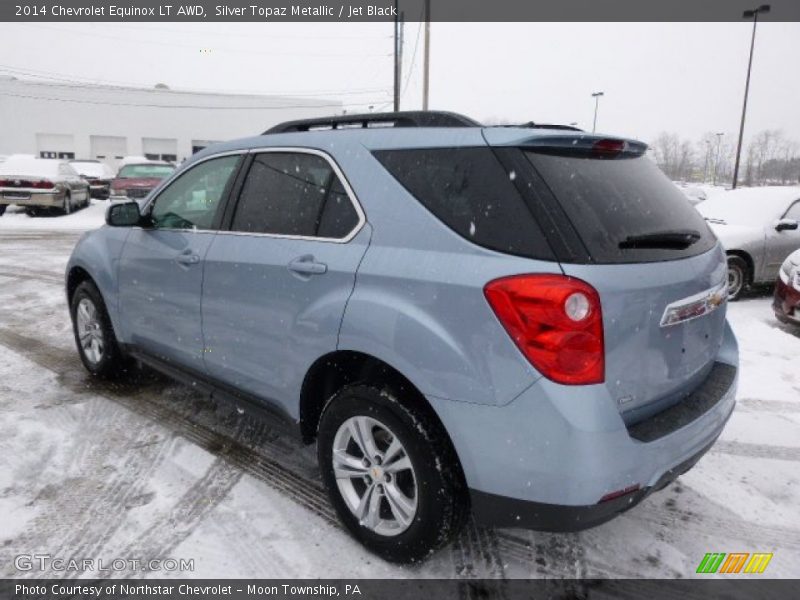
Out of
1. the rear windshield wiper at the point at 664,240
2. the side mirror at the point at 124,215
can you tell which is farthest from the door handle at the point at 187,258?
the rear windshield wiper at the point at 664,240

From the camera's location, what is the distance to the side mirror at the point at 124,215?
3.65 metres

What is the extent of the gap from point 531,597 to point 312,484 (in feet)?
4.16

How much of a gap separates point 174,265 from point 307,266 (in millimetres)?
1250

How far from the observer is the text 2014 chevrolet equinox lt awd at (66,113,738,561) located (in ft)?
6.35

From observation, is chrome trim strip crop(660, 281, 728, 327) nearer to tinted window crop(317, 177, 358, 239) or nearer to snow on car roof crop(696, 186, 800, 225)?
tinted window crop(317, 177, 358, 239)

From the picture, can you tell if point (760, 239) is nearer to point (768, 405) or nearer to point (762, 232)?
point (762, 232)

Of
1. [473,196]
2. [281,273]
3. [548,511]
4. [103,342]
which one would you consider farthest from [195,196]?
[548,511]

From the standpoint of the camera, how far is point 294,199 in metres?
2.82

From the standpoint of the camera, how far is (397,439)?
2.28 metres

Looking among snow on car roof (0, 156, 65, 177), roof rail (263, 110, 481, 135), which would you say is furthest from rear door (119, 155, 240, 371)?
snow on car roof (0, 156, 65, 177)

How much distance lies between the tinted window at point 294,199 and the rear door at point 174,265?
0.27 m

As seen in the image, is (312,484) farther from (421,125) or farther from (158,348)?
(421,125)

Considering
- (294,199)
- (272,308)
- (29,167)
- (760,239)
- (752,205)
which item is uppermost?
(29,167)

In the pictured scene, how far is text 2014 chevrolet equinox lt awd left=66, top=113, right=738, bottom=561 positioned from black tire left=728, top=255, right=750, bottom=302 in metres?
5.74
